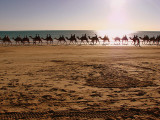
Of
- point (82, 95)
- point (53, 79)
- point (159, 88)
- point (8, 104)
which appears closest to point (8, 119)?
point (8, 104)

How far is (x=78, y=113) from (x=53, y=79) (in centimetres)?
311

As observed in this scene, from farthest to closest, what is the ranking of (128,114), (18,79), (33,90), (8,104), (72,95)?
(18,79) → (33,90) → (72,95) → (8,104) → (128,114)

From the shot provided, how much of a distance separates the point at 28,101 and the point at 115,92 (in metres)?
2.74

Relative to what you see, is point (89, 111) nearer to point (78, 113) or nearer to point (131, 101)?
point (78, 113)

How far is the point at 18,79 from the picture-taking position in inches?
272

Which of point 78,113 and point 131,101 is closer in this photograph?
point 78,113

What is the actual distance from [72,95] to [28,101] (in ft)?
4.35

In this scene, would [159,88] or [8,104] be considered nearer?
[8,104]

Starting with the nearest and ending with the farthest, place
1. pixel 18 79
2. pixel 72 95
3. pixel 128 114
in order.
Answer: pixel 128 114
pixel 72 95
pixel 18 79

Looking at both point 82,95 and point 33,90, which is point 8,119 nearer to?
point 33,90

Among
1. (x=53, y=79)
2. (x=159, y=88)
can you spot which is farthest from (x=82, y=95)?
(x=159, y=88)

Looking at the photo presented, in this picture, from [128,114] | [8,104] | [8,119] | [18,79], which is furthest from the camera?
[18,79]

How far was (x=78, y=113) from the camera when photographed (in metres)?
4.03

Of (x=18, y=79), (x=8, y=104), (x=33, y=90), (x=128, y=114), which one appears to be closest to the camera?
(x=128, y=114)
